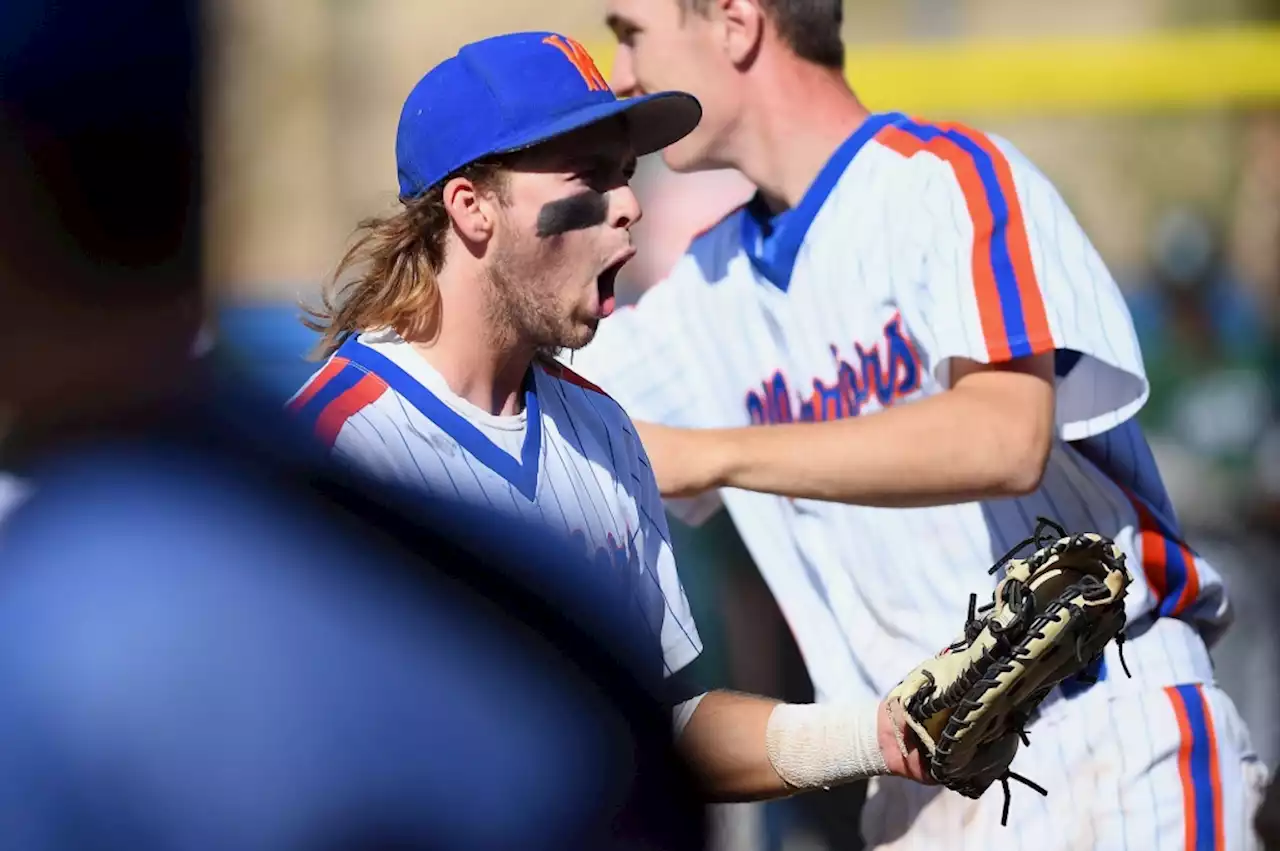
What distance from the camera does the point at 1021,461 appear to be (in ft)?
9.03

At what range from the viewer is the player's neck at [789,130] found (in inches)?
127

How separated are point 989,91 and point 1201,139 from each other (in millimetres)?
1879

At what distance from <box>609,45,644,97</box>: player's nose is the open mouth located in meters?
0.87

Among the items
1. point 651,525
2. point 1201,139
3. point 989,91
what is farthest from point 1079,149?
point 651,525

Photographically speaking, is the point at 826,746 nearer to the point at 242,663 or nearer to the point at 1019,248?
the point at 1019,248

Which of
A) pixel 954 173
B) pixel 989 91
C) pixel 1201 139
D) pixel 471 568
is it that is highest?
pixel 471 568

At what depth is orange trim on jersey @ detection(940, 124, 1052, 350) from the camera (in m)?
2.83

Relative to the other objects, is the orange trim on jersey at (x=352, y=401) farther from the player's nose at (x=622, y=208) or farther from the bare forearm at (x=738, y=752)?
the bare forearm at (x=738, y=752)

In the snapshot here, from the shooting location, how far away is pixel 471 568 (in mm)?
1255

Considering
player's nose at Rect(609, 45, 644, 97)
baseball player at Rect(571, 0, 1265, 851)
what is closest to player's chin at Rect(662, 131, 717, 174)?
baseball player at Rect(571, 0, 1265, 851)

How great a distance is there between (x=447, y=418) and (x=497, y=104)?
1.38 ft

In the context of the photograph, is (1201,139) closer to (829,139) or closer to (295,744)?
A: (829,139)

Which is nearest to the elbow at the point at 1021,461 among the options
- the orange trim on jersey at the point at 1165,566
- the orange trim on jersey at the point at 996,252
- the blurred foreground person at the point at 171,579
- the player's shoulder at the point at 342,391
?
the orange trim on jersey at the point at 996,252

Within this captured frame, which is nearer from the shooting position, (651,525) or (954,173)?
(651,525)
